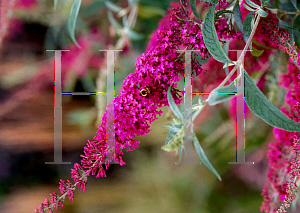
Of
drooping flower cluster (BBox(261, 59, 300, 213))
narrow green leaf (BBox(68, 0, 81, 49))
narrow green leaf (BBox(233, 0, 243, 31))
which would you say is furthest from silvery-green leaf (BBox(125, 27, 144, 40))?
drooping flower cluster (BBox(261, 59, 300, 213))

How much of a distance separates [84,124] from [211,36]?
1.59ft

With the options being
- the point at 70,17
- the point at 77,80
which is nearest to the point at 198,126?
the point at 77,80

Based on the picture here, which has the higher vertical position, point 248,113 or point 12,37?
point 12,37

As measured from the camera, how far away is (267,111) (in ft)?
1.73

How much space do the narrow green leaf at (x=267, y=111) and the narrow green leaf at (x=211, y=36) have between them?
108 mm

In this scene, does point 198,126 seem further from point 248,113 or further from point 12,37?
point 12,37

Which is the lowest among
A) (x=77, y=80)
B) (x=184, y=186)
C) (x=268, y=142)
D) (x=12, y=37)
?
(x=184, y=186)

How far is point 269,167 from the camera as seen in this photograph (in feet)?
2.42

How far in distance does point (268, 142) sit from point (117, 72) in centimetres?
59

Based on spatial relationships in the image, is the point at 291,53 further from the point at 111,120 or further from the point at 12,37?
the point at 12,37

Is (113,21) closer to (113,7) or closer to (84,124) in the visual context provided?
(113,7)

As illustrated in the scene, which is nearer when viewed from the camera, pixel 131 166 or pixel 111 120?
pixel 111 120

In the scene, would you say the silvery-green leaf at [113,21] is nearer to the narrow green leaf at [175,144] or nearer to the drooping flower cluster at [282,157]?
the narrow green leaf at [175,144]

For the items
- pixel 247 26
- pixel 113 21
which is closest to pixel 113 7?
pixel 113 21
